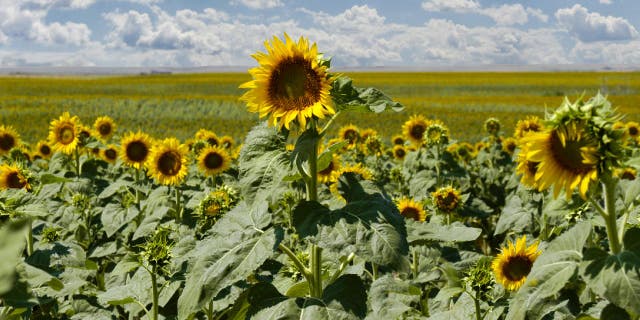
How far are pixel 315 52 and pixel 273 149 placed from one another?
16.1 inches

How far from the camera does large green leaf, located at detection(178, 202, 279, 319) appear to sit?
1.73 m

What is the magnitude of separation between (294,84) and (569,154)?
104 cm

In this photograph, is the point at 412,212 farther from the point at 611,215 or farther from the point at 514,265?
the point at 611,215

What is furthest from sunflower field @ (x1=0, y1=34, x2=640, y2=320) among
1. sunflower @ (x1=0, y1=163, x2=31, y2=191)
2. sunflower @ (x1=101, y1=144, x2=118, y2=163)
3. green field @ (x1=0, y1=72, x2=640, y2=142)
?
green field @ (x1=0, y1=72, x2=640, y2=142)

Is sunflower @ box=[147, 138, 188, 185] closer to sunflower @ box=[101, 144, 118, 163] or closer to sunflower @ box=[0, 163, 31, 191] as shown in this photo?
sunflower @ box=[0, 163, 31, 191]

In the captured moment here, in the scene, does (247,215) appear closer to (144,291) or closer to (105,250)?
(144,291)

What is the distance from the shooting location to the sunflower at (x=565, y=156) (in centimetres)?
145

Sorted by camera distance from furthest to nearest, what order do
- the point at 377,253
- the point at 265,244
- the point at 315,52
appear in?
1. the point at 315,52
2. the point at 265,244
3. the point at 377,253

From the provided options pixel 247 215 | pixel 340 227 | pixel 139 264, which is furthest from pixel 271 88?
pixel 139 264

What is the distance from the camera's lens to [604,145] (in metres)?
1.42

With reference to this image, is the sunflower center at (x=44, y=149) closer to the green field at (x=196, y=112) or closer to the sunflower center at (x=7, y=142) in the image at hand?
the sunflower center at (x=7, y=142)

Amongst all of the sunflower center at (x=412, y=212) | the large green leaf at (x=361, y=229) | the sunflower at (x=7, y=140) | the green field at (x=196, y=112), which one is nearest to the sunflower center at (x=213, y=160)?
the sunflower center at (x=412, y=212)

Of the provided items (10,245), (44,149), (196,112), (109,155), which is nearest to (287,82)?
(10,245)

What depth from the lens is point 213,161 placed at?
5039 millimetres
